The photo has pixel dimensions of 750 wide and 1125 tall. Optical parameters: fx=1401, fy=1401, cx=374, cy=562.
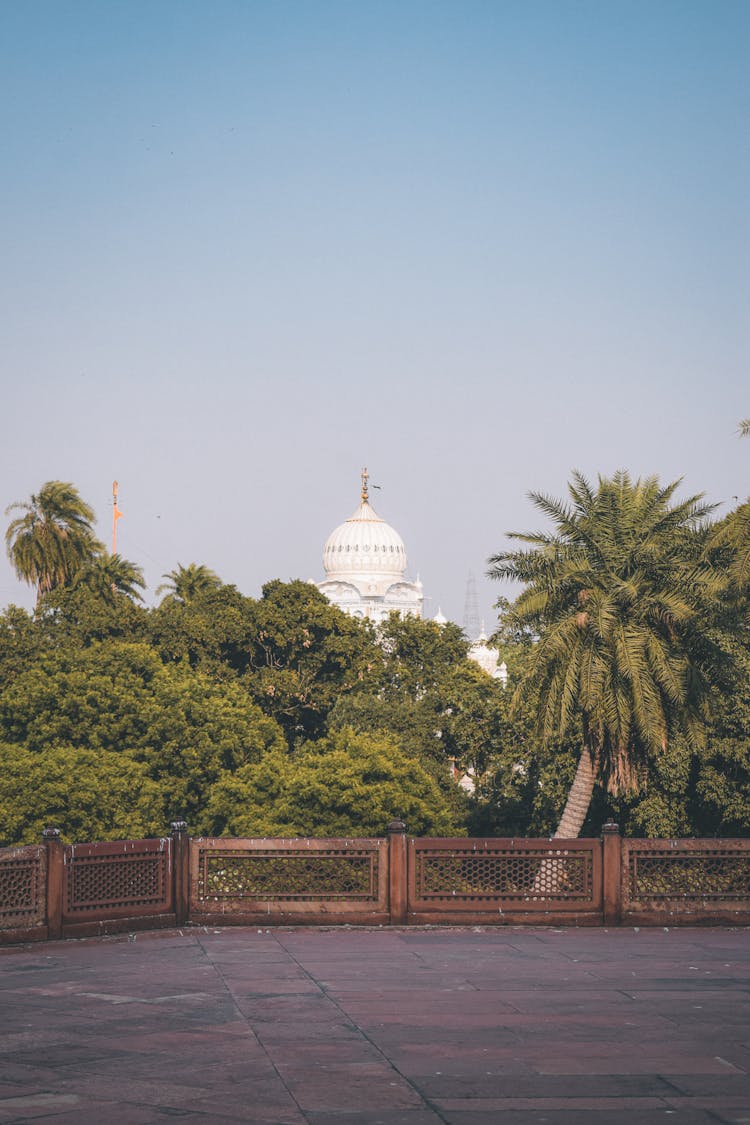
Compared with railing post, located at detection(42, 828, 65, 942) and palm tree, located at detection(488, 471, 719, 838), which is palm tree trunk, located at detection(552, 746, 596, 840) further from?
railing post, located at detection(42, 828, 65, 942)

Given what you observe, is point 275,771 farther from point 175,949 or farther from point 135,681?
point 175,949

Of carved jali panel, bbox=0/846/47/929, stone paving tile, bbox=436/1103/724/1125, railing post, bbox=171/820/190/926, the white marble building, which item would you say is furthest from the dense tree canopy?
the white marble building

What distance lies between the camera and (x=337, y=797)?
41.7m

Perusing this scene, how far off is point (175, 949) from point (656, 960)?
5.32 meters

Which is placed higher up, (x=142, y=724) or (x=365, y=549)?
(x=365, y=549)

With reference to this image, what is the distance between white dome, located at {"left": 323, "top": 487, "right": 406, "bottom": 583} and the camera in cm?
→ 13225

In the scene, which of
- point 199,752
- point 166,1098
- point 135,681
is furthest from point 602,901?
point 135,681

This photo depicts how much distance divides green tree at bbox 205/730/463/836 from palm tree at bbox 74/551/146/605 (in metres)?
25.9

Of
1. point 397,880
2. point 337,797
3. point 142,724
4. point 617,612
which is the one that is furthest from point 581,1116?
point 142,724

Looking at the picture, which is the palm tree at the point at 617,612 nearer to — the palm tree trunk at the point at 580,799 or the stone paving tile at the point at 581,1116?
the palm tree trunk at the point at 580,799

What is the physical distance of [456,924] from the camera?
58.3 feet

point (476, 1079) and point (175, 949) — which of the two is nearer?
point (476, 1079)

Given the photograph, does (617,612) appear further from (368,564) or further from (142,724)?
(368,564)

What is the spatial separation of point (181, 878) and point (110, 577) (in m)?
54.6
